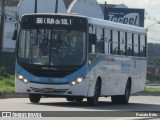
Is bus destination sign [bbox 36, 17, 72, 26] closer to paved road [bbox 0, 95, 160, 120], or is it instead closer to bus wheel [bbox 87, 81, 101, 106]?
bus wheel [bbox 87, 81, 101, 106]

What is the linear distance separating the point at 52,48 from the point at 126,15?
97.1 feet

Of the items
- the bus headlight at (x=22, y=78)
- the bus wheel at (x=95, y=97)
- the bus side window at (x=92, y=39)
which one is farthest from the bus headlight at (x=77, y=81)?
the bus headlight at (x=22, y=78)

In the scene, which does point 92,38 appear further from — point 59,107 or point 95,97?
point 59,107

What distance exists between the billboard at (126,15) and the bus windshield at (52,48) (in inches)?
1129

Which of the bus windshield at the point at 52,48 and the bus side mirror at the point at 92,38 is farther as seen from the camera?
the bus side mirror at the point at 92,38

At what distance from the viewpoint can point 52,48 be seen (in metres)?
24.1

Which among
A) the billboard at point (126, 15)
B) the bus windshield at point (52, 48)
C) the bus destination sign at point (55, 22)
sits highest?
the billboard at point (126, 15)

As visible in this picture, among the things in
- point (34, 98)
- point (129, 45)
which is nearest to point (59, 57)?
point (34, 98)

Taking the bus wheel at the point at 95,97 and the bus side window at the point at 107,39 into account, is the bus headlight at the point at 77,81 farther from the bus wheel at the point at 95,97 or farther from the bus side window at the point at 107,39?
the bus side window at the point at 107,39

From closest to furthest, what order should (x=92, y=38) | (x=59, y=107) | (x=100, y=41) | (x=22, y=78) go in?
(x=59, y=107) < (x=22, y=78) < (x=92, y=38) < (x=100, y=41)

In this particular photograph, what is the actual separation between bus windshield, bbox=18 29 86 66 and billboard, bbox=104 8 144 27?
28677 mm

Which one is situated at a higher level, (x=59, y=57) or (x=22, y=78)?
(x=59, y=57)

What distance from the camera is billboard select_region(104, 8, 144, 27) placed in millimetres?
52875

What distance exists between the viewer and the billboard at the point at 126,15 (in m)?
52.9
